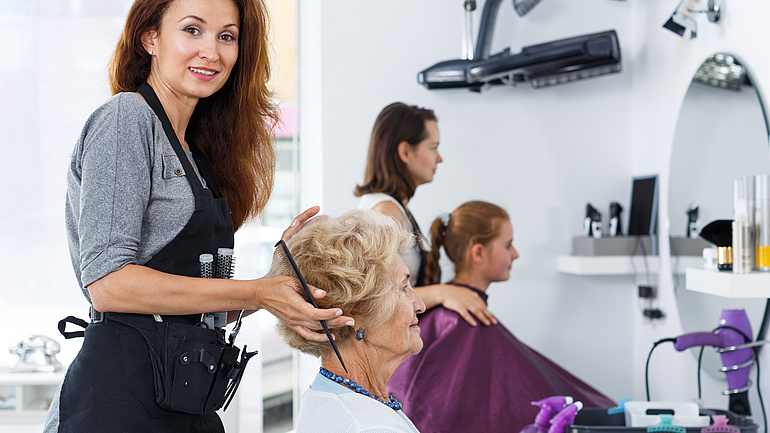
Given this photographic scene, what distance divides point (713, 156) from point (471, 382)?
1119mm

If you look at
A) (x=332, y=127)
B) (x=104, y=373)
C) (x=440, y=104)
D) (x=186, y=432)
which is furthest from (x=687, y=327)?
(x=104, y=373)

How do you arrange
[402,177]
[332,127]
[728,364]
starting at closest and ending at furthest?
1. [728,364]
2. [402,177]
3. [332,127]

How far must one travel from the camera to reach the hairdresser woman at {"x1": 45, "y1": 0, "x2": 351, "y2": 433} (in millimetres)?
1070

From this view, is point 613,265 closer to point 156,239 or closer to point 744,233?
point 744,233

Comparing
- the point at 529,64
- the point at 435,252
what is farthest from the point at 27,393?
the point at 529,64

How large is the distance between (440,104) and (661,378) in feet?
4.96

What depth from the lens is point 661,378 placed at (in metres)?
2.79

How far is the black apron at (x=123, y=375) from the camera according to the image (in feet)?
3.59

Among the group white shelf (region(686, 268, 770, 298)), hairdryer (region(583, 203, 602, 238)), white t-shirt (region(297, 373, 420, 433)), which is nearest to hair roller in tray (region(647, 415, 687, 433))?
white shelf (region(686, 268, 770, 298))

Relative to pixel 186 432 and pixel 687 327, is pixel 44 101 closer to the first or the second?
pixel 186 432

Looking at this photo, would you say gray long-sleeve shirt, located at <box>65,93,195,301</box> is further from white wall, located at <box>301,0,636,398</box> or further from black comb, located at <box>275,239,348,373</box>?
white wall, located at <box>301,0,636,398</box>

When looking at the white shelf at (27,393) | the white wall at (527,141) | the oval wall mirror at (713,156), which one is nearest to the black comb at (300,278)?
the oval wall mirror at (713,156)

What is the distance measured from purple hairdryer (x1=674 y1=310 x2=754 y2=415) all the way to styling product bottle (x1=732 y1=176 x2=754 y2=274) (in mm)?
308

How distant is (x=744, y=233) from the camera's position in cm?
171
